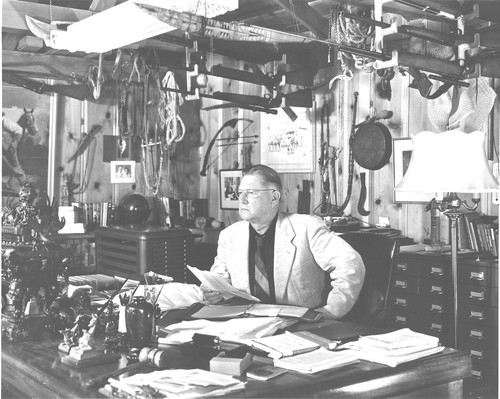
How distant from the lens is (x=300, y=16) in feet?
14.1

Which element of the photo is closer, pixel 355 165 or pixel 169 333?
pixel 169 333

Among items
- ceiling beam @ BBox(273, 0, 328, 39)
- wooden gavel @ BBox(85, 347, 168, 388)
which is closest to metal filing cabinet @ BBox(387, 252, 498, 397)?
ceiling beam @ BBox(273, 0, 328, 39)

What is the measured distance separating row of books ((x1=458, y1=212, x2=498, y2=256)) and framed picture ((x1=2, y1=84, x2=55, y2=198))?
406 cm

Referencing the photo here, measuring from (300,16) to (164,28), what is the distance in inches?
48.8

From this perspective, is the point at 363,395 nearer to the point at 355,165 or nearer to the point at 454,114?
the point at 454,114

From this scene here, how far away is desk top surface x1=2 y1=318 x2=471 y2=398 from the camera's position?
203 cm

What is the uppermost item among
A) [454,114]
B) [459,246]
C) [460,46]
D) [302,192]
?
[460,46]

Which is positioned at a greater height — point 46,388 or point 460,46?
point 460,46

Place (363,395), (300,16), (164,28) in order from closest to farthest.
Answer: (363,395) < (164,28) < (300,16)

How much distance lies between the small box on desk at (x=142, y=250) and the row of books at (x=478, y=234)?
8.51 ft

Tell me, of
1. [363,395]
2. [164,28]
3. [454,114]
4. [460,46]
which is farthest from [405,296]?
[363,395]

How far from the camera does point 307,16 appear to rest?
14.4ft

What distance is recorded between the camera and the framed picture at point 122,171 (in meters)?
7.74

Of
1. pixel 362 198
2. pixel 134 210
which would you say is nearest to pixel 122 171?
pixel 134 210
